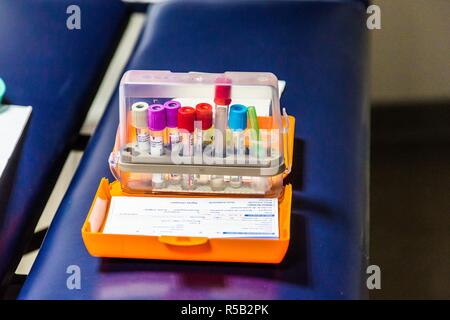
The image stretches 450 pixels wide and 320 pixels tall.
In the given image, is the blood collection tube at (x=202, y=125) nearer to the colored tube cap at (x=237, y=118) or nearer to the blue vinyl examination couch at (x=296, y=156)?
the colored tube cap at (x=237, y=118)

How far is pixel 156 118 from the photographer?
90 cm

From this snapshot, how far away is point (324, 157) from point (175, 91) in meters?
0.25

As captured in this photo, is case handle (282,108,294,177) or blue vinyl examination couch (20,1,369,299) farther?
case handle (282,108,294,177)

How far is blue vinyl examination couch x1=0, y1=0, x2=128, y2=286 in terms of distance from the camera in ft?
3.31

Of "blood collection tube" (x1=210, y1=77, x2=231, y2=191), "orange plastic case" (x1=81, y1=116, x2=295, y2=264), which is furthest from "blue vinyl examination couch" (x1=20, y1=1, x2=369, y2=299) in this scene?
"blood collection tube" (x1=210, y1=77, x2=231, y2=191)

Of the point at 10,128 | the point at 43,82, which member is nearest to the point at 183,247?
the point at 10,128

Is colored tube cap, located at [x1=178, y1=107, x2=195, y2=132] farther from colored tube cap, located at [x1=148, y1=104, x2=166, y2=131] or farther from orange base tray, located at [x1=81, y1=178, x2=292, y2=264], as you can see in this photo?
orange base tray, located at [x1=81, y1=178, x2=292, y2=264]

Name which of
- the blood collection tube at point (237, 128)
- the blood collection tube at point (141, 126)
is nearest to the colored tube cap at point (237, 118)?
the blood collection tube at point (237, 128)

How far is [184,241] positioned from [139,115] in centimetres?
18

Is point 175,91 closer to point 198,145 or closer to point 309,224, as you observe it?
point 198,145

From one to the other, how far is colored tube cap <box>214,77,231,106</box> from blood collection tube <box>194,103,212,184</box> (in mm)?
27

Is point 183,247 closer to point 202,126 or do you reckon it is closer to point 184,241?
point 184,241

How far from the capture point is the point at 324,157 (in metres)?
1.06

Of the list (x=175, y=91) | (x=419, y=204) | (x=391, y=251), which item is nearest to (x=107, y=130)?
(x=175, y=91)
